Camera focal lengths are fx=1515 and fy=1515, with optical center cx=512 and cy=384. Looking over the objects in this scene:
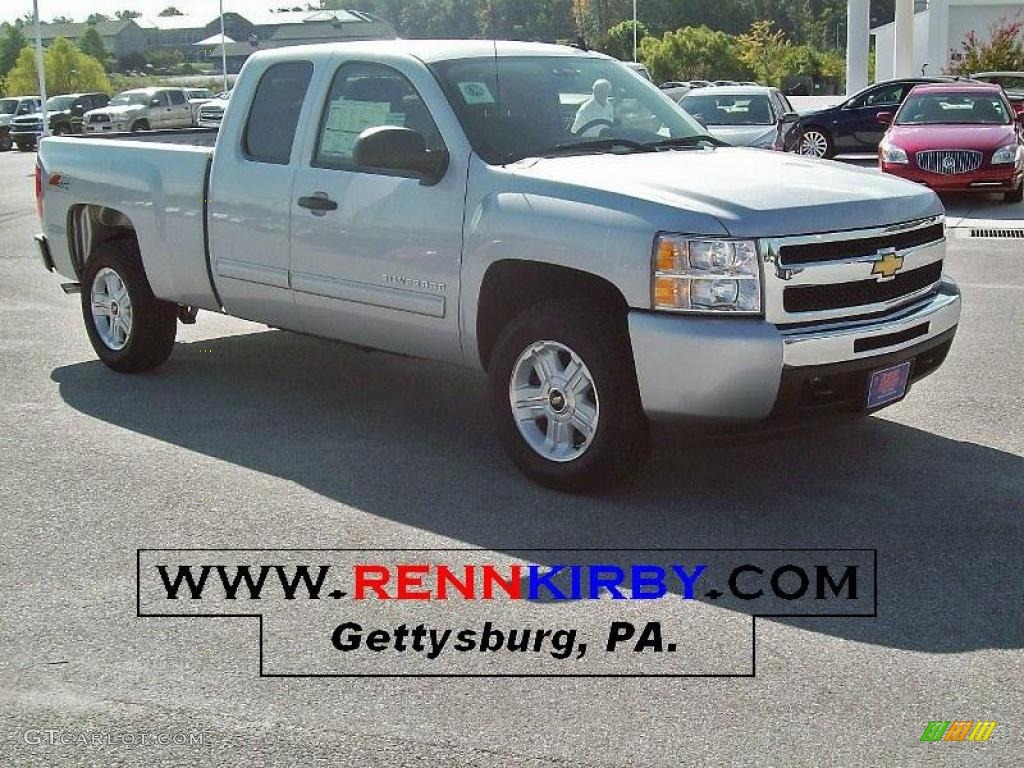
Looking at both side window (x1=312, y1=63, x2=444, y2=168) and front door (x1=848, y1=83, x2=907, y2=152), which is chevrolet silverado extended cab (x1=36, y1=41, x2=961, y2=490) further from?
front door (x1=848, y1=83, x2=907, y2=152)

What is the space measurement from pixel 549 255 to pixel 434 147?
103cm

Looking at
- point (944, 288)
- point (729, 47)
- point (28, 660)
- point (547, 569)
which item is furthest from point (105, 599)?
point (729, 47)

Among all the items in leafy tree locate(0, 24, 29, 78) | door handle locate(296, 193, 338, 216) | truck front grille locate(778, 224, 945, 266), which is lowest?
truck front grille locate(778, 224, 945, 266)

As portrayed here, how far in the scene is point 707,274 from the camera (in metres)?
5.83

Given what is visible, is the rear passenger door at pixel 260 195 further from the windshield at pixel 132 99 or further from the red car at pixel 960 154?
the windshield at pixel 132 99

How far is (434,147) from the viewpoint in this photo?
6.93 m

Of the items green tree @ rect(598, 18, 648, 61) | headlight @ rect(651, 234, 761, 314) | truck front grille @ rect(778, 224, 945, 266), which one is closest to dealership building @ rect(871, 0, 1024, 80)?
green tree @ rect(598, 18, 648, 61)

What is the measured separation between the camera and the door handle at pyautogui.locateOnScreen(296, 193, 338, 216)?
7238 millimetres

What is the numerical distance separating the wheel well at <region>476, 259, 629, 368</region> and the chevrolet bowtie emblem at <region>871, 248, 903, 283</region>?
3.44ft

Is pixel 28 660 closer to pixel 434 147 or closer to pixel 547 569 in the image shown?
pixel 547 569

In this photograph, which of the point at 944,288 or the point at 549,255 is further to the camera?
the point at 944,288

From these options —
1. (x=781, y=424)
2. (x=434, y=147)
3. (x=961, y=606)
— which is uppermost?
A: (x=434, y=147)

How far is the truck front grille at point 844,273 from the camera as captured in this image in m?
5.86

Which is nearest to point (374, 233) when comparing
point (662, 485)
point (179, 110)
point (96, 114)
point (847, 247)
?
point (662, 485)
